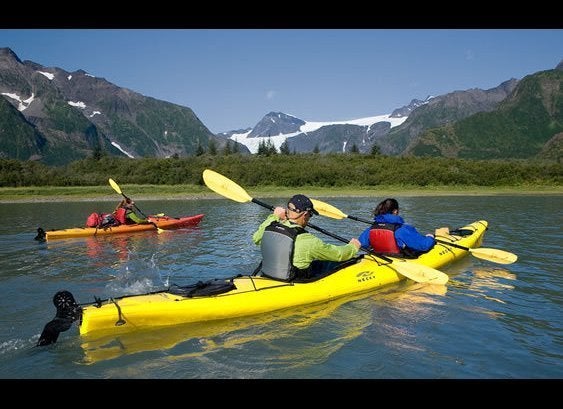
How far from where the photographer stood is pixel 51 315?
689 cm

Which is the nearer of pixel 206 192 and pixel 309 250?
pixel 309 250

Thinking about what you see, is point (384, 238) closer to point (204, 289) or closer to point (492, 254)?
point (492, 254)

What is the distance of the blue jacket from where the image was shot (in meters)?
8.66

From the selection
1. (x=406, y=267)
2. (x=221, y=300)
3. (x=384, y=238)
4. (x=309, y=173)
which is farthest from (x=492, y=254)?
(x=309, y=173)

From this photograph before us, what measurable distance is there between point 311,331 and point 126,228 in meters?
11.2

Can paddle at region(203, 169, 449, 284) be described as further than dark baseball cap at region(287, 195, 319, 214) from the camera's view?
Yes

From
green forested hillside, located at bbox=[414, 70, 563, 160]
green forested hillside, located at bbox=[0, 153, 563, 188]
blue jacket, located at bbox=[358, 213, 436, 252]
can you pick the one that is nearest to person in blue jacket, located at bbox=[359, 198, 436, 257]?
blue jacket, located at bbox=[358, 213, 436, 252]

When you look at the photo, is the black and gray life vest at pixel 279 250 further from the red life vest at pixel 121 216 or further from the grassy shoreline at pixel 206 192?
the grassy shoreline at pixel 206 192

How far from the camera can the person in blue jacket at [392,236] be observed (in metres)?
8.72

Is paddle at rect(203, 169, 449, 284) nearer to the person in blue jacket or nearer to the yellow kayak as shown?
the yellow kayak

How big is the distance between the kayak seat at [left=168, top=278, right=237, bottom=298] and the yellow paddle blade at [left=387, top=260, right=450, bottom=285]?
3.04 m

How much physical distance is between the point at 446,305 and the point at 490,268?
11.2ft

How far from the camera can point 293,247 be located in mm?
6891
